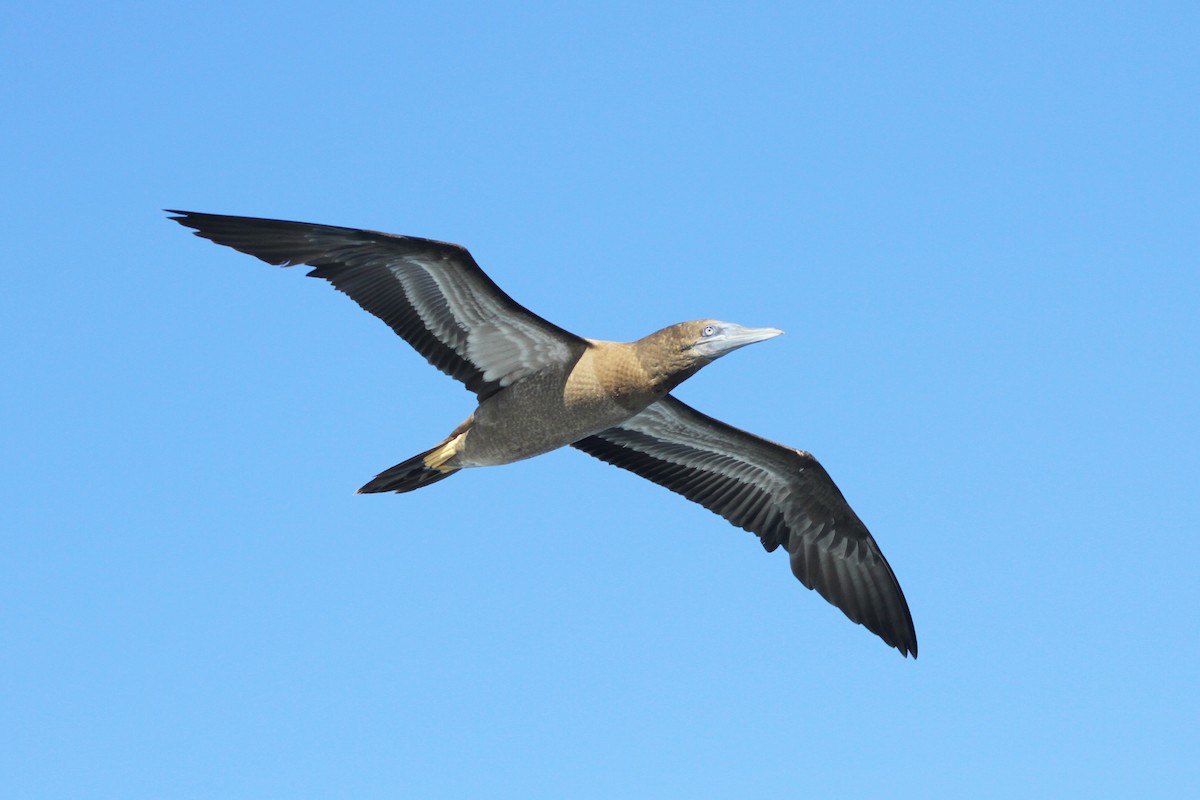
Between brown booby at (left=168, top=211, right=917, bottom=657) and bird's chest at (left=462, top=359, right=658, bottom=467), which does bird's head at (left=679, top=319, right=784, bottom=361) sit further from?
bird's chest at (left=462, top=359, right=658, bottom=467)

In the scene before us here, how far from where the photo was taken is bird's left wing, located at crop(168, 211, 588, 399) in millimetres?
12062

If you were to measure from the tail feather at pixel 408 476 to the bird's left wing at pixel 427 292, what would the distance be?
965 mm

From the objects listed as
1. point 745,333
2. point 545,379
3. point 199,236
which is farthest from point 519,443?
point 199,236

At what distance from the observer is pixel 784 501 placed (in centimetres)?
1567

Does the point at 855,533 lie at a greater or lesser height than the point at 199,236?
lesser

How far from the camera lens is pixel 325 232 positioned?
40.0 feet

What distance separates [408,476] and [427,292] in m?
2.00

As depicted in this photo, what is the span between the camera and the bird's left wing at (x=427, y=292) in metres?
12.1

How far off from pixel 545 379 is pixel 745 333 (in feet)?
6.57

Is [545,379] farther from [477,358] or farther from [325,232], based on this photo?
[325,232]

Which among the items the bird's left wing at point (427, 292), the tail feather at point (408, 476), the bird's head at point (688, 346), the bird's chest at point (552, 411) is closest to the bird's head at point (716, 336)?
the bird's head at point (688, 346)

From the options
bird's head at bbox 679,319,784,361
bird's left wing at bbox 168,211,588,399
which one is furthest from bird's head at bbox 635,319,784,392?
bird's left wing at bbox 168,211,588,399

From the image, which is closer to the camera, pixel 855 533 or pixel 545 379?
pixel 545 379

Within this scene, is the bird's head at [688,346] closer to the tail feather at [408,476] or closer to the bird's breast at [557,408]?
the bird's breast at [557,408]
